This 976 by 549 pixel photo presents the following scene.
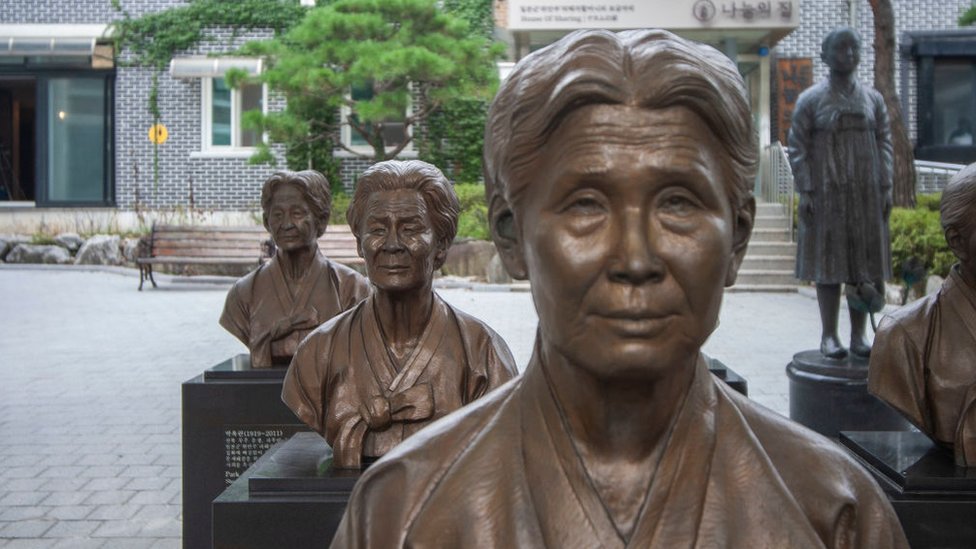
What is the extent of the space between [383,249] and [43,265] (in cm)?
1741

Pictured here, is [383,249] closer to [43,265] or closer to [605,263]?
[605,263]

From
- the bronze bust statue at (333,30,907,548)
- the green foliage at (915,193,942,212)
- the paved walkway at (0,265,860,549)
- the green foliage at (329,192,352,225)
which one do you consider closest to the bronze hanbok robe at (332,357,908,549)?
the bronze bust statue at (333,30,907,548)

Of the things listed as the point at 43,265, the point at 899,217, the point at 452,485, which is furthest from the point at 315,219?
the point at 43,265

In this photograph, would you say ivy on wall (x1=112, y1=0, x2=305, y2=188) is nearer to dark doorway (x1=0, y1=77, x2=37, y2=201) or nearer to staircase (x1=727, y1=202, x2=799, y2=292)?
dark doorway (x1=0, y1=77, x2=37, y2=201)

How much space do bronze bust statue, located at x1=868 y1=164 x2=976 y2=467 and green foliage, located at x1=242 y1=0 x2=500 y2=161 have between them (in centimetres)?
1414

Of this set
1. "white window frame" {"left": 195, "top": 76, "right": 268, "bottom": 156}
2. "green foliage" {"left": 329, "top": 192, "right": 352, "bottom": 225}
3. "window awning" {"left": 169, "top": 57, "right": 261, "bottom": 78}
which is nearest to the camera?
"green foliage" {"left": 329, "top": 192, "right": 352, "bottom": 225}

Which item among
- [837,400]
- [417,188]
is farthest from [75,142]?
[417,188]

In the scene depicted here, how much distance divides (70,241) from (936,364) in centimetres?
1896

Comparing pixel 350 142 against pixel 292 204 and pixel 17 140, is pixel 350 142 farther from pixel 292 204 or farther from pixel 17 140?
pixel 292 204

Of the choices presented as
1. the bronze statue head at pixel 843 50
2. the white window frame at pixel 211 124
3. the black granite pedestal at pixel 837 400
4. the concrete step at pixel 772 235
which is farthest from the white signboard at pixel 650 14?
the black granite pedestal at pixel 837 400

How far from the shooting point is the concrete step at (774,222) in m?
16.2

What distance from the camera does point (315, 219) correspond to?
5.42 m

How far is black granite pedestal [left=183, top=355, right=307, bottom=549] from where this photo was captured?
16.2 ft

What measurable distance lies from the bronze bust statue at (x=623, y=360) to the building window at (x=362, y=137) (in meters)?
19.2
